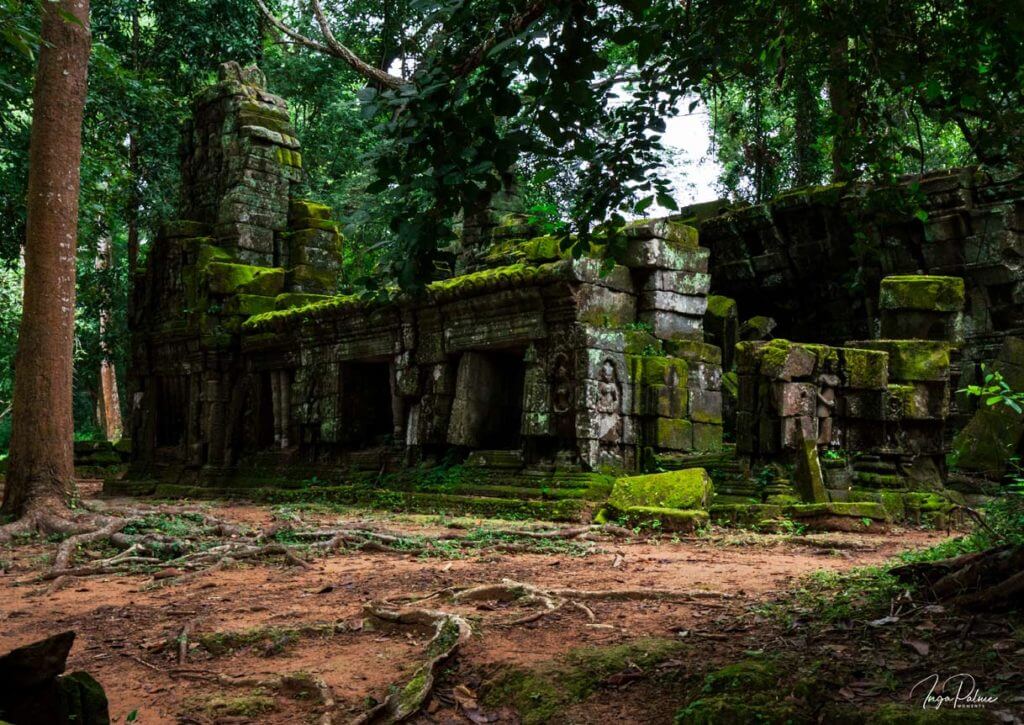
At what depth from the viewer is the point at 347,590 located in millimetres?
7273

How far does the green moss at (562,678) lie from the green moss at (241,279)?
586 inches

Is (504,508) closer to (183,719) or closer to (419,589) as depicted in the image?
(419,589)

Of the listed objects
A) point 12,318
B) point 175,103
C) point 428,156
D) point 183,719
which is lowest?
point 183,719

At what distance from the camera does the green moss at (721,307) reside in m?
16.0

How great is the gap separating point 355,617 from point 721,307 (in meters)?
11.0

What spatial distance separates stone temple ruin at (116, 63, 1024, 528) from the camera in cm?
1156

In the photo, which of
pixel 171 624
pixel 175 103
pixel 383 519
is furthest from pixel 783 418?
pixel 175 103

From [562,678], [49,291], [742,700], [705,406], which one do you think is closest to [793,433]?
[705,406]

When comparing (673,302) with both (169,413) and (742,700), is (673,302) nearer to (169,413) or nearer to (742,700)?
(742,700)

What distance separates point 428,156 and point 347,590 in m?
3.82

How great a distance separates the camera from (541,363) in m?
12.8

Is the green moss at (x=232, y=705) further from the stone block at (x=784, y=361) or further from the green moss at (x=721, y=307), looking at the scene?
the green moss at (x=721, y=307)

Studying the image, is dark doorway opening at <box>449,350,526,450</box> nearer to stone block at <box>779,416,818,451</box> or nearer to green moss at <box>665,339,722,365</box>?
green moss at <box>665,339,722,365</box>
